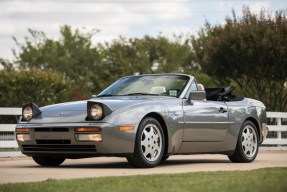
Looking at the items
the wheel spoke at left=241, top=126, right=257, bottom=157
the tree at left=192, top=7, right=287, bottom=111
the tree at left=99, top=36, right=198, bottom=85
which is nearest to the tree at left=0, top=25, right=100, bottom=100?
the tree at left=99, top=36, right=198, bottom=85

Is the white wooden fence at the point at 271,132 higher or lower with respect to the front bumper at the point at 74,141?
lower

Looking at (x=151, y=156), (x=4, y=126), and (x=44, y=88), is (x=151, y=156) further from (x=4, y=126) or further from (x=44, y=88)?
(x=44, y=88)

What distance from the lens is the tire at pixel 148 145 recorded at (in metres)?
10.9

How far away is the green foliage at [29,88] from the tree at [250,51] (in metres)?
15.1

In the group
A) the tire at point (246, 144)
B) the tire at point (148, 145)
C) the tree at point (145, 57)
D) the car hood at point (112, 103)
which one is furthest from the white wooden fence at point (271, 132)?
the tree at point (145, 57)

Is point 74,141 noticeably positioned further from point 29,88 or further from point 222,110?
point 29,88

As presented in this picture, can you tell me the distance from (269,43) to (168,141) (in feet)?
59.6

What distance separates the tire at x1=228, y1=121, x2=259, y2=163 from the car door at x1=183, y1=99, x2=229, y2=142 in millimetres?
533

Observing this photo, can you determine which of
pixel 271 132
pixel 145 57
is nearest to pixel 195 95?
pixel 271 132

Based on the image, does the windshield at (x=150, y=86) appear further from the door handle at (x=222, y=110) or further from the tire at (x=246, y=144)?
the tire at (x=246, y=144)

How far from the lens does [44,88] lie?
45594 millimetres

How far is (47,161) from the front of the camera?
11828 mm

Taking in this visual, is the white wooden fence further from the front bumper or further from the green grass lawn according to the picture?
the green grass lawn

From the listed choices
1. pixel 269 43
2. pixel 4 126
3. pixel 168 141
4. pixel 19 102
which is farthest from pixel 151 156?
pixel 19 102
